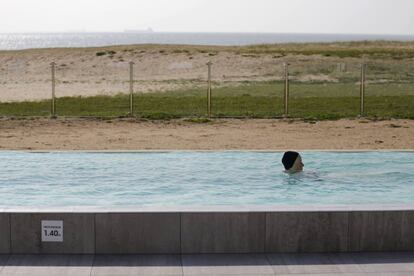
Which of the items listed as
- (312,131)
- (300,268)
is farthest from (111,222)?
(312,131)

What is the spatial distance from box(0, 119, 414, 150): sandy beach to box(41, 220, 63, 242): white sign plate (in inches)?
334

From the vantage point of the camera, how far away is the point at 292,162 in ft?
40.0

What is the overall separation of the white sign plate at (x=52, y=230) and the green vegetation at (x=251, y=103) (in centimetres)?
1257

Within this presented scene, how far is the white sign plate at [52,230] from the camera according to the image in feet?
25.1

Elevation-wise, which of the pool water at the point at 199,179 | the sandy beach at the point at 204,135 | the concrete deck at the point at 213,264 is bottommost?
the sandy beach at the point at 204,135

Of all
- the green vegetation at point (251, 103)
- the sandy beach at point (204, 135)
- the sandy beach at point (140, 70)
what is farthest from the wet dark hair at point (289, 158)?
the sandy beach at point (140, 70)

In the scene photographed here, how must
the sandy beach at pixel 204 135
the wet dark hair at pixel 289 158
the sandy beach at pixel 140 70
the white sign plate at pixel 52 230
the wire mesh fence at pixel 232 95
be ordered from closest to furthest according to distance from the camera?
1. the white sign plate at pixel 52 230
2. the wet dark hair at pixel 289 158
3. the sandy beach at pixel 204 135
4. the wire mesh fence at pixel 232 95
5. the sandy beach at pixel 140 70

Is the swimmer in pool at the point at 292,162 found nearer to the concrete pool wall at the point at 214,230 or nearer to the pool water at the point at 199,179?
the pool water at the point at 199,179

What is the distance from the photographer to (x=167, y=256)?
7668 millimetres

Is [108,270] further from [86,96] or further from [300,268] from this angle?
[86,96]

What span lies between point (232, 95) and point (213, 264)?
1895 cm

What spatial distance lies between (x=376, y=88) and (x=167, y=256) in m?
19.7

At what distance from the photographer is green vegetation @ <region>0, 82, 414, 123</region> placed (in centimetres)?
2127

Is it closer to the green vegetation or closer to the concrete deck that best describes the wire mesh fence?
the green vegetation
